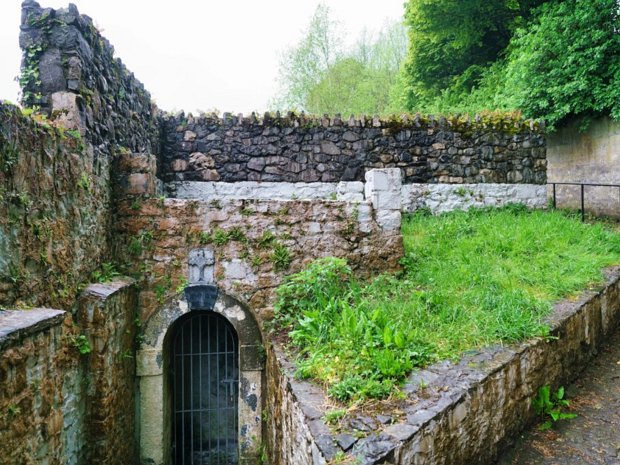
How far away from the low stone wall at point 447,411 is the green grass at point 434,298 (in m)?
0.16

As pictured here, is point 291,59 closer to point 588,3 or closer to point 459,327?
point 588,3

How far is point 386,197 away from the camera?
5.02 meters

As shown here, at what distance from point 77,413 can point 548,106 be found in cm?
1047

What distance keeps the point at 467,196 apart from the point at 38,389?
7334 millimetres

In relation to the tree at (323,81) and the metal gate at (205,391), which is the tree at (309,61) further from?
the metal gate at (205,391)

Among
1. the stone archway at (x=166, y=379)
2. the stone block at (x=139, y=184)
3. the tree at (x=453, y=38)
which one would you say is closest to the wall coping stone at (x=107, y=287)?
the stone archway at (x=166, y=379)

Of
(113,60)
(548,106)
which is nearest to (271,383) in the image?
Answer: (113,60)

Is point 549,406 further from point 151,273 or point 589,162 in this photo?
point 589,162

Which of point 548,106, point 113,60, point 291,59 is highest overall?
point 291,59

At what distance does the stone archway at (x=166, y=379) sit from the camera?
4.53m

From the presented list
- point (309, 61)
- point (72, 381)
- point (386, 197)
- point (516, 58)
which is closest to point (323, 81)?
point (309, 61)

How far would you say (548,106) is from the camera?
30.3 ft

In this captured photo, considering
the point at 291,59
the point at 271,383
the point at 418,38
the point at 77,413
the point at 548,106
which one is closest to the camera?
the point at 77,413

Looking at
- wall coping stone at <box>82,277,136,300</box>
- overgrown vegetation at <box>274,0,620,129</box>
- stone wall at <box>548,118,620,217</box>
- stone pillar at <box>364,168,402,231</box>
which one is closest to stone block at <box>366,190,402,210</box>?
stone pillar at <box>364,168,402,231</box>
